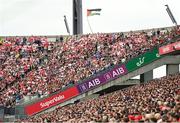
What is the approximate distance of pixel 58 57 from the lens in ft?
187

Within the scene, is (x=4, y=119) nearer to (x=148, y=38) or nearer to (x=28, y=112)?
(x=28, y=112)

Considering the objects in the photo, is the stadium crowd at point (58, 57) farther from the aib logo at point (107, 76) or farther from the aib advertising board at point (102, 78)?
the aib logo at point (107, 76)

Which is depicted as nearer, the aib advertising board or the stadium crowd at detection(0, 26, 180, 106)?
the aib advertising board

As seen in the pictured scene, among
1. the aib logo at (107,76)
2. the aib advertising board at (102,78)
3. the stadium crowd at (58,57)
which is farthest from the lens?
the stadium crowd at (58,57)

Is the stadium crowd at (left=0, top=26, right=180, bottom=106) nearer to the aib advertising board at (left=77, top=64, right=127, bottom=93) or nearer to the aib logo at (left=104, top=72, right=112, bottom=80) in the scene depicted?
the aib advertising board at (left=77, top=64, right=127, bottom=93)

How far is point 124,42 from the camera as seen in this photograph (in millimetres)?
52812

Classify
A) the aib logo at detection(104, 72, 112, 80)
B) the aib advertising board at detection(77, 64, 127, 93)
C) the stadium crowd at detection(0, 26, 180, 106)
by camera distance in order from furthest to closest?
the stadium crowd at detection(0, 26, 180, 106) < the aib logo at detection(104, 72, 112, 80) < the aib advertising board at detection(77, 64, 127, 93)

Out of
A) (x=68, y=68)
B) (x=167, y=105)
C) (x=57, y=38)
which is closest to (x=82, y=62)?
(x=68, y=68)

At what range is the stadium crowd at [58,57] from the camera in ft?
163

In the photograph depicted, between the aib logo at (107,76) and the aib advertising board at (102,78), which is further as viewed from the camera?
the aib logo at (107,76)

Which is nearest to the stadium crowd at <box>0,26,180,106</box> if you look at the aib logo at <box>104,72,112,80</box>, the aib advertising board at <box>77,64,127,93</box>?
the aib advertising board at <box>77,64,127,93</box>

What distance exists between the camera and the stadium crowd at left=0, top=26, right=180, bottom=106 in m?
49.6

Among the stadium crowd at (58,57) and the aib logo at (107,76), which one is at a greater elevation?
the stadium crowd at (58,57)

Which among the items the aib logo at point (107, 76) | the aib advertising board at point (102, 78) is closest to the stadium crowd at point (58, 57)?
the aib advertising board at point (102, 78)
